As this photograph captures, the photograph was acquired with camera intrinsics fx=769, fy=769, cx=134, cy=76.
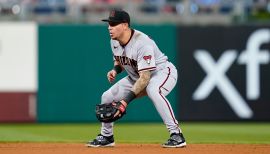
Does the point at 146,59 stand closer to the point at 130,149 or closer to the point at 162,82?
the point at 162,82

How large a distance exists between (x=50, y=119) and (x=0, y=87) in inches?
43.2

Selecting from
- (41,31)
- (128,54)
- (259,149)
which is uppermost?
(41,31)

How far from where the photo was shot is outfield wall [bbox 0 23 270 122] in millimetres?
14250

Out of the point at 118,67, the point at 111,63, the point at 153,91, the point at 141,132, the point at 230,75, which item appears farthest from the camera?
the point at 230,75

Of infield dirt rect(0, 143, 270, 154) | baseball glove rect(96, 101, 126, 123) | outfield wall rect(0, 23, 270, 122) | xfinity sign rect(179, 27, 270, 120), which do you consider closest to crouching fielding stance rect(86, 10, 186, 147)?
baseball glove rect(96, 101, 126, 123)

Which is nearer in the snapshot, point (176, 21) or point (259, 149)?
point (259, 149)

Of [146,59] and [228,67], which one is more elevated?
[228,67]

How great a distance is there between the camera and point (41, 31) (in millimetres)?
14289

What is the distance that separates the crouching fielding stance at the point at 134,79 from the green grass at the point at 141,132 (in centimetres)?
168

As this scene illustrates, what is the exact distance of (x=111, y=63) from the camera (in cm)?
1424

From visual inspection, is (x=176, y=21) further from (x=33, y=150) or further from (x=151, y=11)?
(x=33, y=150)

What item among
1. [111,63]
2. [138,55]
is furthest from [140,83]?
[111,63]

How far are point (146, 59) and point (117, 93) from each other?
623 millimetres

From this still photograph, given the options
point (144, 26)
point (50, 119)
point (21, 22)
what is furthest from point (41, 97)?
point (144, 26)
